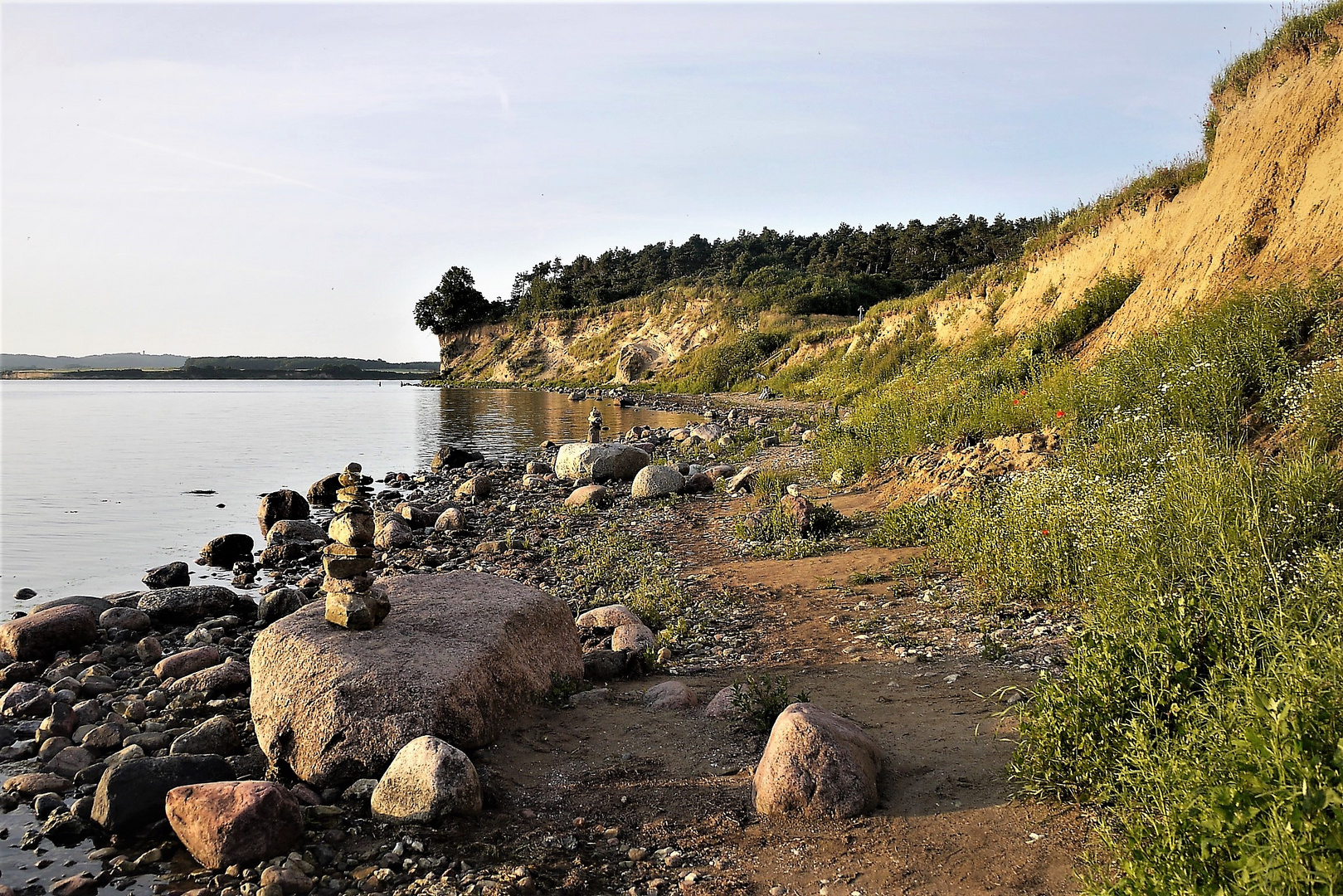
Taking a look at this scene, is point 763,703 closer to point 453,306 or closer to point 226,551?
point 226,551

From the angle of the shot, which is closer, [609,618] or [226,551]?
[609,618]

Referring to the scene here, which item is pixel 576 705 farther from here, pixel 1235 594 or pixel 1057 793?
pixel 1235 594

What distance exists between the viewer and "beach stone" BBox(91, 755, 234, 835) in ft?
16.1

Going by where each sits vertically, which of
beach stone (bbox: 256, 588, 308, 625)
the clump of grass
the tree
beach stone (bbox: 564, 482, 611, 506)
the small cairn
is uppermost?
the tree

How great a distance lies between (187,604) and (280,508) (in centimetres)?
709

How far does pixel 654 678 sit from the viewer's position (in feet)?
23.2

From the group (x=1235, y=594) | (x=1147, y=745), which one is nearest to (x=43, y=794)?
(x=1147, y=745)

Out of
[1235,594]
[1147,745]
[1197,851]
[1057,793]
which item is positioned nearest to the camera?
[1197,851]

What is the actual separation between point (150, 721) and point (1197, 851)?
7157 millimetres

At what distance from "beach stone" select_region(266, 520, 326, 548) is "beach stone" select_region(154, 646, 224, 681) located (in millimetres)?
6503

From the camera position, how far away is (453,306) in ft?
303

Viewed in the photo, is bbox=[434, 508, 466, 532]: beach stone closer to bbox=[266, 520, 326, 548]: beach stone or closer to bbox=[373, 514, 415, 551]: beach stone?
bbox=[373, 514, 415, 551]: beach stone

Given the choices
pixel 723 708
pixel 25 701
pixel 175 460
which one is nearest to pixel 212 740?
pixel 25 701

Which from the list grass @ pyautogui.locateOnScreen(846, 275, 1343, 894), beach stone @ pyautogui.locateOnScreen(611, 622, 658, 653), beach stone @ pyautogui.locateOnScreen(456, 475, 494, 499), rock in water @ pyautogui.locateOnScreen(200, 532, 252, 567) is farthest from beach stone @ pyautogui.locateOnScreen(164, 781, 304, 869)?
beach stone @ pyautogui.locateOnScreen(456, 475, 494, 499)
